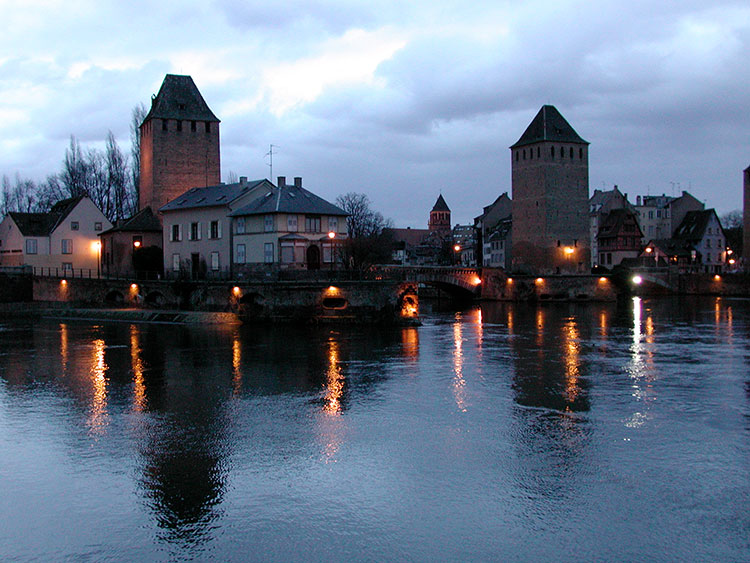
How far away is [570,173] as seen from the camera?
6375 centimetres

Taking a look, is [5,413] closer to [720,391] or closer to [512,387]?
[512,387]

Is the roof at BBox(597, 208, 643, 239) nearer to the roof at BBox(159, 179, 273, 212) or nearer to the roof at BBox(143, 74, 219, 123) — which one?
the roof at BBox(143, 74, 219, 123)

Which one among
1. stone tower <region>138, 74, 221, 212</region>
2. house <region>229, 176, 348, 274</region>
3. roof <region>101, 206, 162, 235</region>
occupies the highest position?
stone tower <region>138, 74, 221, 212</region>

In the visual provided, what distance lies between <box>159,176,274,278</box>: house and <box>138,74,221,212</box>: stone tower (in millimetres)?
4219

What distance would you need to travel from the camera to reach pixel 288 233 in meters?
39.8

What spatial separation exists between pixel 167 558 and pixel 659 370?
54.2 feet

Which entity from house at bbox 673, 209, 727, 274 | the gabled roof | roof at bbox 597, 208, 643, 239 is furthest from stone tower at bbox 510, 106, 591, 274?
the gabled roof

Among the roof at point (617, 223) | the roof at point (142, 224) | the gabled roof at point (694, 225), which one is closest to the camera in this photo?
the roof at point (142, 224)

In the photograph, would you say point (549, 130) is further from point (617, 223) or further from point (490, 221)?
point (490, 221)

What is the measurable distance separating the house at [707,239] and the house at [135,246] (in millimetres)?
54837

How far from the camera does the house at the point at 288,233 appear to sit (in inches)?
1564

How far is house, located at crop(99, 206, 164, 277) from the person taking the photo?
47.9 metres

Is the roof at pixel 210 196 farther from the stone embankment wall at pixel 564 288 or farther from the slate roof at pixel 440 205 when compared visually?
the slate roof at pixel 440 205

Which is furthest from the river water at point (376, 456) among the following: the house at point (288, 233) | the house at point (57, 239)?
the house at point (57, 239)
